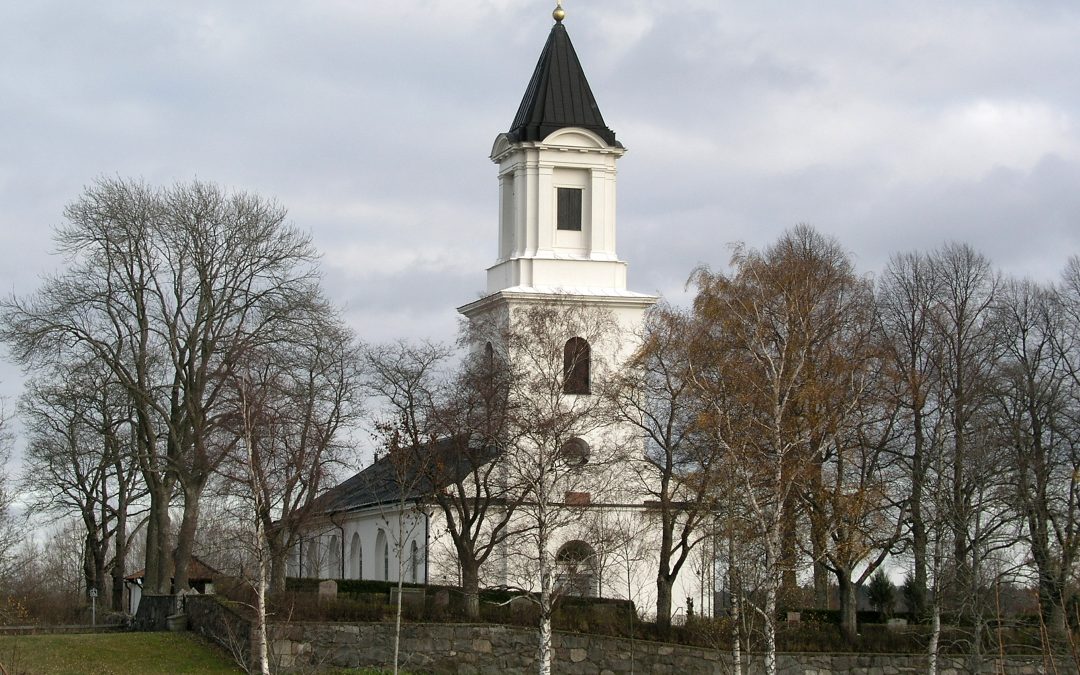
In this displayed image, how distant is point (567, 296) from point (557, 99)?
755 centimetres

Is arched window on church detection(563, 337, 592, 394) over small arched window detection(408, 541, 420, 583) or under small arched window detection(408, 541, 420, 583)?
over

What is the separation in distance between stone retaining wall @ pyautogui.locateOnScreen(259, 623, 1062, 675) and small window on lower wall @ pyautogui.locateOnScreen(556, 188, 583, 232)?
17.3 m

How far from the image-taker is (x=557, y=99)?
52.4 metres

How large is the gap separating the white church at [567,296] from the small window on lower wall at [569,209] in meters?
0.03

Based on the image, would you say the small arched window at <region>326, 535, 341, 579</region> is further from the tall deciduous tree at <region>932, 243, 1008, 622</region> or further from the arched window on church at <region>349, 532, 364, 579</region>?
the tall deciduous tree at <region>932, 243, 1008, 622</region>

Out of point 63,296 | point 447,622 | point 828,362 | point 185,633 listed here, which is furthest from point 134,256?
point 828,362

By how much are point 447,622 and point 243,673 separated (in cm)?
542

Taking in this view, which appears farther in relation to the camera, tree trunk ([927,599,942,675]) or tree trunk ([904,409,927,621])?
tree trunk ([904,409,927,621])

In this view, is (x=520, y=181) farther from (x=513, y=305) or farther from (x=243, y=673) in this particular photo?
(x=243, y=673)

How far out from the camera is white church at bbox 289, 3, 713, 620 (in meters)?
46.0

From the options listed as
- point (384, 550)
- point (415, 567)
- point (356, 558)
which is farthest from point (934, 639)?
point (356, 558)

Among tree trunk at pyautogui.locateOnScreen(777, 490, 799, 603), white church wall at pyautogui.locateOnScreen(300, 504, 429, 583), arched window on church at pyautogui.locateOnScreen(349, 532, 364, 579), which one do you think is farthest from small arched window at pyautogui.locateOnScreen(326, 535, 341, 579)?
tree trunk at pyautogui.locateOnScreen(777, 490, 799, 603)

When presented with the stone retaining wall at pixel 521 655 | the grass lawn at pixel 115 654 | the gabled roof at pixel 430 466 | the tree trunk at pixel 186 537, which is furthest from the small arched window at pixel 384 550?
the stone retaining wall at pixel 521 655

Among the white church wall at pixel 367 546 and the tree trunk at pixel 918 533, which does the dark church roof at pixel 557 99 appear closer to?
the white church wall at pixel 367 546
